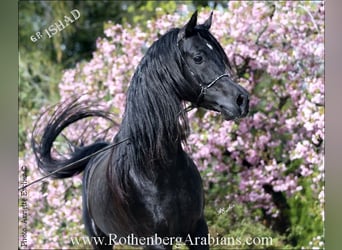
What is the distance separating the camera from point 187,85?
221 centimetres

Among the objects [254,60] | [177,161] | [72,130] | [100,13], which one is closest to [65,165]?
[72,130]

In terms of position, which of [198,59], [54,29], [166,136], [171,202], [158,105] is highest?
[54,29]

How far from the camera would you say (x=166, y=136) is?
2.23 metres

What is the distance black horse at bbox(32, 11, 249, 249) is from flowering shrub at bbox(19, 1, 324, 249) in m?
0.74

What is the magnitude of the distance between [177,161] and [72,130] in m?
1.05

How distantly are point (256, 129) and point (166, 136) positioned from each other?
1097 millimetres

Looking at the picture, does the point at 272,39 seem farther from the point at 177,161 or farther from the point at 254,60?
the point at 177,161

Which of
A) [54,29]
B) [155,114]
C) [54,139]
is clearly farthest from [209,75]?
[54,29]

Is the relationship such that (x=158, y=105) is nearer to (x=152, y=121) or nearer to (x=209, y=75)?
(x=152, y=121)

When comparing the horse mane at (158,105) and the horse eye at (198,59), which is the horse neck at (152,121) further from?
the horse eye at (198,59)

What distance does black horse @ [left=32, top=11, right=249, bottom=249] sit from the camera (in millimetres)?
2193

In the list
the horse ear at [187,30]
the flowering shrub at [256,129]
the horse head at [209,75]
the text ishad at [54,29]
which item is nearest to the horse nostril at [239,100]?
the horse head at [209,75]

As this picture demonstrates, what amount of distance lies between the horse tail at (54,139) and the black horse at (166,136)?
0.40 meters

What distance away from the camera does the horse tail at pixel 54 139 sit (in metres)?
2.82
